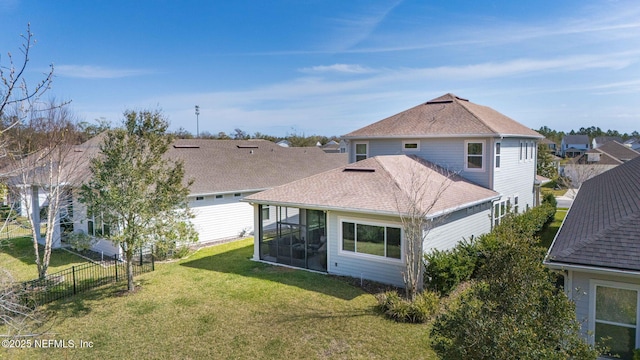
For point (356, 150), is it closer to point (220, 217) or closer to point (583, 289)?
point (220, 217)

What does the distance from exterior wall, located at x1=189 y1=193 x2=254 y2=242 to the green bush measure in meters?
11.1

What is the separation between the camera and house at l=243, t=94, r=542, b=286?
13.1 meters

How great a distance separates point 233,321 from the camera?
10.3 metres

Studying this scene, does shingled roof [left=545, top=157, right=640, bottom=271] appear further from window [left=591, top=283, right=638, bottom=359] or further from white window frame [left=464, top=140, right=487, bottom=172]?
white window frame [left=464, top=140, right=487, bottom=172]

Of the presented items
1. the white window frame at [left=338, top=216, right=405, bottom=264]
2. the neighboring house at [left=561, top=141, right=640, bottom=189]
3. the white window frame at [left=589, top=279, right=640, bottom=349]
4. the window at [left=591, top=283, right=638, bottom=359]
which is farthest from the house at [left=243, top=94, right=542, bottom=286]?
the neighboring house at [left=561, top=141, right=640, bottom=189]

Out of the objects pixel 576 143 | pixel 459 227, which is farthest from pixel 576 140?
pixel 459 227

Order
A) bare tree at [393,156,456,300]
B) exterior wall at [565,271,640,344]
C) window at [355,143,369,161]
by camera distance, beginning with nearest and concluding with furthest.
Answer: exterior wall at [565,271,640,344], bare tree at [393,156,456,300], window at [355,143,369,161]

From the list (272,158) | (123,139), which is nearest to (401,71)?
(272,158)

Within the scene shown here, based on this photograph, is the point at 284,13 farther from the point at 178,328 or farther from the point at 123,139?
the point at 178,328

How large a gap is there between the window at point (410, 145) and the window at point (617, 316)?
12.5m

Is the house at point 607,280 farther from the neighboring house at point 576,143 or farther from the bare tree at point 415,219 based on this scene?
the neighboring house at point 576,143

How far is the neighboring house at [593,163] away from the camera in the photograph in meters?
37.6

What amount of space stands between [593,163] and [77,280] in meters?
50.9

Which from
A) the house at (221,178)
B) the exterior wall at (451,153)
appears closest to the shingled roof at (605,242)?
the exterior wall at (451,153)
